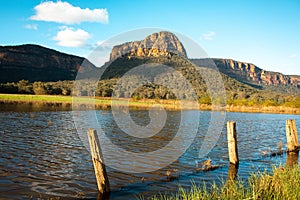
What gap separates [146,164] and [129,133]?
10332 mm

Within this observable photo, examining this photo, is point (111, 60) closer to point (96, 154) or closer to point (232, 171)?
point (232, 171)

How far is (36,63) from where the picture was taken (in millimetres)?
162875

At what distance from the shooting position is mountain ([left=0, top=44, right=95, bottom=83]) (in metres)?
130

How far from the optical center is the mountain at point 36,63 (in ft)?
426

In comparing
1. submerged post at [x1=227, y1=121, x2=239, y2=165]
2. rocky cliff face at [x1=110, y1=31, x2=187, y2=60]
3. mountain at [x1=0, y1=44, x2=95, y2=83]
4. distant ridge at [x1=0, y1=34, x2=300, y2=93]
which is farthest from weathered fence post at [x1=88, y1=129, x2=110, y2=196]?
mountain at [x1=0, y1=44, x2=95, y2=83]

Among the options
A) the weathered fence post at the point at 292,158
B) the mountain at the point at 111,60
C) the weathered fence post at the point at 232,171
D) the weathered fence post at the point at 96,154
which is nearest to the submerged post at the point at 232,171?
the weathered fence post at the point at 232,171

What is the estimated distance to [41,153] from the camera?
1382 cm

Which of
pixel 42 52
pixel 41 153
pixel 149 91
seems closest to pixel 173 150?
pixel 41 153

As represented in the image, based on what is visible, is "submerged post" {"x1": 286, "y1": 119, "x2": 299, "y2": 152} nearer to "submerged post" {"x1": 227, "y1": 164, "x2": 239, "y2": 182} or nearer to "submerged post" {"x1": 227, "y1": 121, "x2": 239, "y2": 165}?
"submerged post" {"x1": 227, "y1": 121, "x2": 239, "y2": 165}

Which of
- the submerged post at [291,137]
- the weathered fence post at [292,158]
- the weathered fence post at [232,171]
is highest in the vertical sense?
the submerged post at [291,137]

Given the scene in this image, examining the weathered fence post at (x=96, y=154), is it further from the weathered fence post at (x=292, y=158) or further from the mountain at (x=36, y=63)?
the mountain at (x=36, y=63)

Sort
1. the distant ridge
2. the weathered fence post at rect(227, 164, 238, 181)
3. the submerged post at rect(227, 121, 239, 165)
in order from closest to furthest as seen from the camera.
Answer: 1. the weathered fence post at rect(227, 164, 238, 181)
2. the submerged post at rect(227, 121, 239, 165)
3. the distant ridge

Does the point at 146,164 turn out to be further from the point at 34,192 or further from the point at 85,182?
the point at 34,192

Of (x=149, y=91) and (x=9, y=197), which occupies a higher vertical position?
(x=149, y=91)
